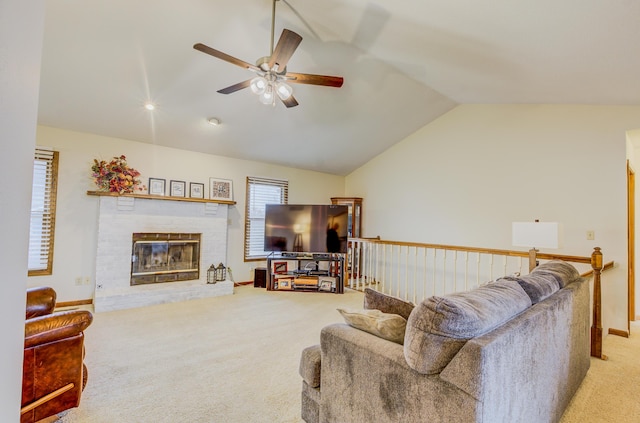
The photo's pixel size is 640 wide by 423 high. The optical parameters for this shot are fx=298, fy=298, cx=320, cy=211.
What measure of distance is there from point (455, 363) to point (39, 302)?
2.85 m

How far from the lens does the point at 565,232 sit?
153 inches

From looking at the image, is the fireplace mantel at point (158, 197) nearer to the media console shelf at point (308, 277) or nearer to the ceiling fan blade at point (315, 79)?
the media console shelf at point (308, 277)

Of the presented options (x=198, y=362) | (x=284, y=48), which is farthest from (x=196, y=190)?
(x=284, y=48)

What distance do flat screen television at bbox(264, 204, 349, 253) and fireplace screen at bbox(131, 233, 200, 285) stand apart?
4.10 ft

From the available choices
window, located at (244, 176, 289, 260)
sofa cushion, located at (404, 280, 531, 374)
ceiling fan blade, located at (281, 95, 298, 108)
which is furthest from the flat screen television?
sofa cushion, located at (404, 280, 531, 374)

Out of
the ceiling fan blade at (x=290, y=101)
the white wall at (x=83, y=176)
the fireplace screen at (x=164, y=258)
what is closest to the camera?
the ceiling fan blade at (x=290, y=101)

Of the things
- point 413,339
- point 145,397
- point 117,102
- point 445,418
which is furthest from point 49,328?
point 117,102

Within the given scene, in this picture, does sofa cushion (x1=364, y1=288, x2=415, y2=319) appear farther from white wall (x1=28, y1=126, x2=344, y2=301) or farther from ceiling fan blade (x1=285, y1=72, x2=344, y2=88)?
white wall (x1=28, y1=126, x2=344, y2=301)

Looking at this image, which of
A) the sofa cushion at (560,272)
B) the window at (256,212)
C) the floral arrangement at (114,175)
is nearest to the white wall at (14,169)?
the sofa cushion at (560,272)

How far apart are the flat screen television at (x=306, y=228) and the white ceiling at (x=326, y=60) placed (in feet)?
4.53

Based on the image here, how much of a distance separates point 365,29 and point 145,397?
362cm

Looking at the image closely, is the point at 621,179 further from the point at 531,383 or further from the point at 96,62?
the point at 96,62

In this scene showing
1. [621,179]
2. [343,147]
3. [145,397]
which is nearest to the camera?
[145,397]

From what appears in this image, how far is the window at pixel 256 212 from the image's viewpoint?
18.7ft
